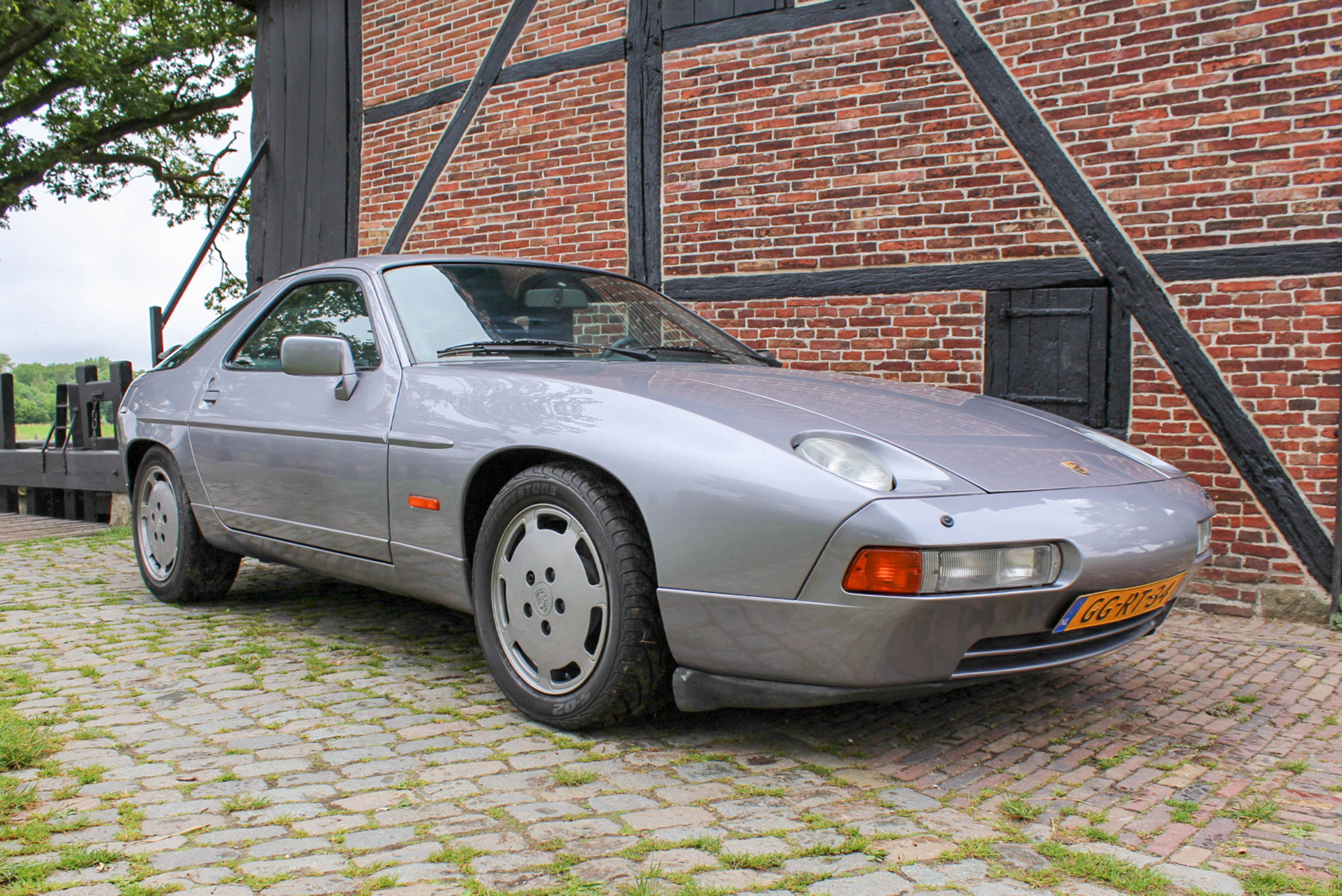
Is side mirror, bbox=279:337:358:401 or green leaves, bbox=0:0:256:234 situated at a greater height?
green leaves, bbox=0:0:256:234

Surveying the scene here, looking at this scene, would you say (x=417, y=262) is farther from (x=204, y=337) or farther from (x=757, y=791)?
(x=757, y=791)

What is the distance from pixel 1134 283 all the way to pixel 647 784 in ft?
13.5

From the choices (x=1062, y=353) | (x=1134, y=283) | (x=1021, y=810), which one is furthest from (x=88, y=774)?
(x=1134, y=283)

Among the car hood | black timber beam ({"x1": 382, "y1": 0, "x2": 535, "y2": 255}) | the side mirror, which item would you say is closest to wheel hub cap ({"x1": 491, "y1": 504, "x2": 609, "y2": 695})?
the car hood

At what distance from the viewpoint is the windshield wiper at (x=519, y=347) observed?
3424 millimetres

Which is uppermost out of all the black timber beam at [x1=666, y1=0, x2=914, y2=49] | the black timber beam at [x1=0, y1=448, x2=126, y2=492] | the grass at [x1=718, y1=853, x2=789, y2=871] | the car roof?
the black timber beam at [x1=666, y1=0, x2=914, y2=49]

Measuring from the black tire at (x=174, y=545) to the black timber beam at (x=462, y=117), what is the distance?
3.88 m

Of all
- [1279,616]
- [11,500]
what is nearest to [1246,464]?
[1279,616]

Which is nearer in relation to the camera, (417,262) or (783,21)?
(417,262)

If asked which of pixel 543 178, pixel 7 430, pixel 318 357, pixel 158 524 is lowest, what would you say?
pixel 158 524

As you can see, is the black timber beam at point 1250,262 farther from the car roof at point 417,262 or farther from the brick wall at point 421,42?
the brick wall at point 421,42

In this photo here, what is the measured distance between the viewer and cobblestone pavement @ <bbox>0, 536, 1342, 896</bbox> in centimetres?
203

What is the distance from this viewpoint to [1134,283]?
5.30 metres

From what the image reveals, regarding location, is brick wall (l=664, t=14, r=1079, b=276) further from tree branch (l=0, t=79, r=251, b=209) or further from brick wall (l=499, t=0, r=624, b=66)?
tree branch (l=0, t=79, r=251, b=209)
